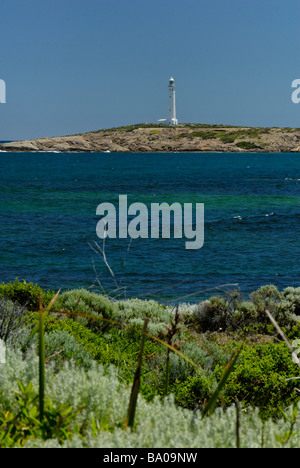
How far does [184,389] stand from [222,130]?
545ft

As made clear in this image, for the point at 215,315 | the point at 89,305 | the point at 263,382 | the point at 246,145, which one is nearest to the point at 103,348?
Answer: the point at 263,382

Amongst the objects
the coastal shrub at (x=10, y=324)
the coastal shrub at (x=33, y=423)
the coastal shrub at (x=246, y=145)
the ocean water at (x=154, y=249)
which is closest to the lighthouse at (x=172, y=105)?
the coastal shrub at (x=246, y=145)

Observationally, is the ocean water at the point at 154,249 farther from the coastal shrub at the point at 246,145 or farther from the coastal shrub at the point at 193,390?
the coastal shrub at the point at 246,145

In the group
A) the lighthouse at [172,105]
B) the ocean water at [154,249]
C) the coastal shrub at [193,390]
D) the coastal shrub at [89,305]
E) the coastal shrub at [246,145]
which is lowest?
the coastal shrub at [193,390]

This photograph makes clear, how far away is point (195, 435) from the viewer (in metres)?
2.54

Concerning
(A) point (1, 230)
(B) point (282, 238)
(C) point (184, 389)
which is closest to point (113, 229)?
(A) point (1, 230)

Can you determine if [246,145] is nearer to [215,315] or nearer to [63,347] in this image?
[215,315]

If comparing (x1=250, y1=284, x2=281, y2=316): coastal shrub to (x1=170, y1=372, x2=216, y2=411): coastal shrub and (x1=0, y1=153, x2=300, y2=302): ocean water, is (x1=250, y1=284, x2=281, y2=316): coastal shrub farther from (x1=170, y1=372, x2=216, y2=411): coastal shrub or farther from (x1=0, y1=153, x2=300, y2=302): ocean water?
(x1=170, y1=372, x2=216, y2=411): coastal shrub

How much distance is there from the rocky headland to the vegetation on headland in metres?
146

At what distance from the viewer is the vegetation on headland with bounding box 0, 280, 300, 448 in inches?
98.9

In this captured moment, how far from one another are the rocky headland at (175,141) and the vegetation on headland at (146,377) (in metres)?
146

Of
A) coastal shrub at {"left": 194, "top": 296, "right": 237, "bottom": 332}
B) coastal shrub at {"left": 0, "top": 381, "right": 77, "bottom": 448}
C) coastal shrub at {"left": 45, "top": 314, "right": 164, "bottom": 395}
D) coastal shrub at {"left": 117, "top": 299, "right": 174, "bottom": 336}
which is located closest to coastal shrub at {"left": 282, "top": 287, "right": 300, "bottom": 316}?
coastal shrub at {"left": 194, "top": 296, "right": 237, "bottom": 332}

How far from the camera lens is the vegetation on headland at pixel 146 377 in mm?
2512

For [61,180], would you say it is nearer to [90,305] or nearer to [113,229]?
[113,229]
